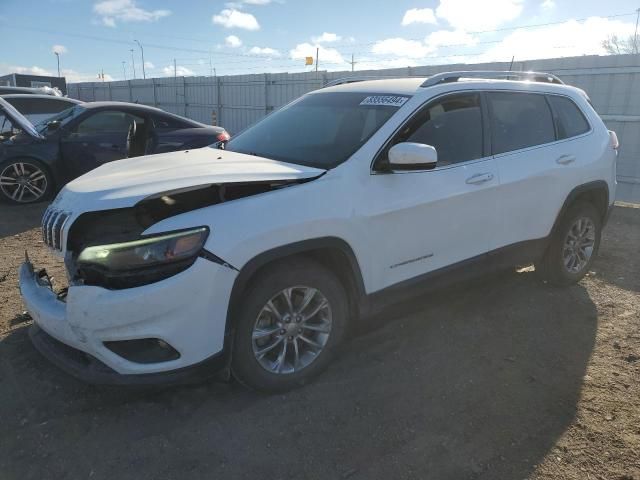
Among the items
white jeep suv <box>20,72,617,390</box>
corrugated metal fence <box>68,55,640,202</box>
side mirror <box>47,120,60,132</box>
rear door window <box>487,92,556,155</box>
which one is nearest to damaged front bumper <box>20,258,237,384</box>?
white jeep suv <box>20,72,617,390</box>

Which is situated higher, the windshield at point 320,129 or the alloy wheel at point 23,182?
the windshield at point 320,129

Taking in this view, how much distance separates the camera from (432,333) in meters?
3.79

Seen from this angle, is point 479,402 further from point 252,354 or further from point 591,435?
point 252,354

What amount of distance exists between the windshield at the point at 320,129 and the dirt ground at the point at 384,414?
1.15 meters

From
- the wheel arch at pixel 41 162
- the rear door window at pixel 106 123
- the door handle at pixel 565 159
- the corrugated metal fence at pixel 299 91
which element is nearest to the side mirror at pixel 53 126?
the rear door window at pixel 106 123

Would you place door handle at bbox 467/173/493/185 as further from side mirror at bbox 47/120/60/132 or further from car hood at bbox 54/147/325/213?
side mirror at bbox 47/120/60/132

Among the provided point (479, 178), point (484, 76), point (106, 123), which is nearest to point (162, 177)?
point (479, 178)

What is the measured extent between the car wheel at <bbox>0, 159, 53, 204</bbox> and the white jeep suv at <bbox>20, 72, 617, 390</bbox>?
473 cm

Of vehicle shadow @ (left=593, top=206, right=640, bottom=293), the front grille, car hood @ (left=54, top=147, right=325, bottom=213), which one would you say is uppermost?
car hood @ (left=54, top=147, right=325, bottom=213)

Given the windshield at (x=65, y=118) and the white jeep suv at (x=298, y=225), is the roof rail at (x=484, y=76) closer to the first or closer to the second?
the white jeep suv at (x=298, y=225)

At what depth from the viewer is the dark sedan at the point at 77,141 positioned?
7262mm

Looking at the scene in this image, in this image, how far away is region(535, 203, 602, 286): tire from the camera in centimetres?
447

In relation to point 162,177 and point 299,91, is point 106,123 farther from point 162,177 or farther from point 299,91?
point 299,91

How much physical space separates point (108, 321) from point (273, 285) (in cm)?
84
